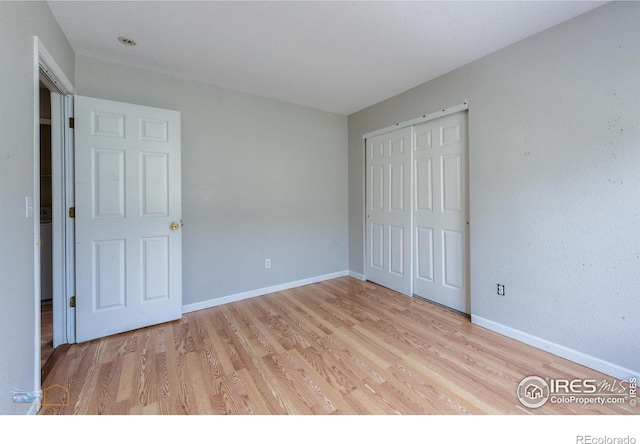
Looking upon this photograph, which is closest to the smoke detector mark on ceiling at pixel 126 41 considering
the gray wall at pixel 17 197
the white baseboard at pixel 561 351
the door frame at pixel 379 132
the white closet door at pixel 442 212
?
the gray wall at pixel 17 197

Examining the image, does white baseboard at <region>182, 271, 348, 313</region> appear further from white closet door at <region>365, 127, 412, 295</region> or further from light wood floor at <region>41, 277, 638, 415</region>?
white closet door at <region>365, 127, 412, 295</region>

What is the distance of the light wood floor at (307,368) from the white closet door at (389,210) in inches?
30.1

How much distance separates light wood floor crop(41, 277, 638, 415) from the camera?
149 cm

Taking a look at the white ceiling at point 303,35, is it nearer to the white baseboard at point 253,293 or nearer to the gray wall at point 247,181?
the gray wall at point 247,181

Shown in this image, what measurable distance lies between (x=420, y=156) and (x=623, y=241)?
1776mm

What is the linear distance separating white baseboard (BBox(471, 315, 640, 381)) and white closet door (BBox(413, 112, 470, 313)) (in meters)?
0.31

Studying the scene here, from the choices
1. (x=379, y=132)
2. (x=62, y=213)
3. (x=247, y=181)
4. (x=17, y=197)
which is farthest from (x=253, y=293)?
(x=379, y=132)

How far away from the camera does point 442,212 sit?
284 cm

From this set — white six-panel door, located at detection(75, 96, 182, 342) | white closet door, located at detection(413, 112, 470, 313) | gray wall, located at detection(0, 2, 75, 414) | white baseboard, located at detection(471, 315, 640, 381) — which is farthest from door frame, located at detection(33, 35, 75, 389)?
white baseboard, located at detection(471, 315, 640, 381)

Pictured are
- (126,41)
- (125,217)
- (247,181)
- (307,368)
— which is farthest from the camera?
(247,181)

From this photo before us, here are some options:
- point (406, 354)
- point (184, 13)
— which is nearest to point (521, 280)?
point (406, 354)

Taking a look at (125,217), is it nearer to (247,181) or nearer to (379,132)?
(247,181)

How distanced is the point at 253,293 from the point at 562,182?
3.12 m
